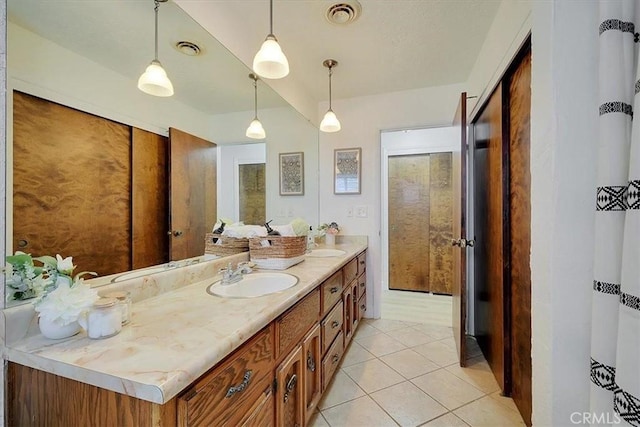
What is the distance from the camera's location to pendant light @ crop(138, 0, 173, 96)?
1072 millimetres

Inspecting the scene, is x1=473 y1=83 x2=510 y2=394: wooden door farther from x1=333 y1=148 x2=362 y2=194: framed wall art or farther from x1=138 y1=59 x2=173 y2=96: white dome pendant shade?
x1=138 y1=59 x2=173 y2=96: white dome pendant shade

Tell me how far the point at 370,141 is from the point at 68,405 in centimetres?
273

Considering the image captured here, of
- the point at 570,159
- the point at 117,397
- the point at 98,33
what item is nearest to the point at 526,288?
the point at 570,159

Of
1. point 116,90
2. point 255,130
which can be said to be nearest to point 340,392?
point 255,130

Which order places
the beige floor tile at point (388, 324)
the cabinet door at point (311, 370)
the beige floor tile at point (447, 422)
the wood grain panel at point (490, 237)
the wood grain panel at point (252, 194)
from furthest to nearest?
the beige floor tile at point (388, 324) → the wood grain panel at point (252, 194) → the wood grain panel at point (490, 237) → the beige floor tile at point (447, 422) → the cabinet door at point (311, 370)

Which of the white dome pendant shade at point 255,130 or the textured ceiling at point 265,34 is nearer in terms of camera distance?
the textured ceiling at point 265,34

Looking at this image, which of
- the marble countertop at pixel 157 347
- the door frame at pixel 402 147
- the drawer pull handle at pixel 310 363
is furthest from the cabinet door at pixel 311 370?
the door frame at pixel 402 147

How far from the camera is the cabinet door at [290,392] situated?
99 cm

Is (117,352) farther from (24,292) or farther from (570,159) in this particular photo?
(570,159)

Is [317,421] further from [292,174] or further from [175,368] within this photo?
[292,174]

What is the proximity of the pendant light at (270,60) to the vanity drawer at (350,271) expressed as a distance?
4.36 feet

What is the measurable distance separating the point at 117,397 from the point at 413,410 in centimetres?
155

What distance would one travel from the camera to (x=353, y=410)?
1.52m

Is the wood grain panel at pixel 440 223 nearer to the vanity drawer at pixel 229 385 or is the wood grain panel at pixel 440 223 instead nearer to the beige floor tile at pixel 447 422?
the beige floor tile at pixel 447 422
